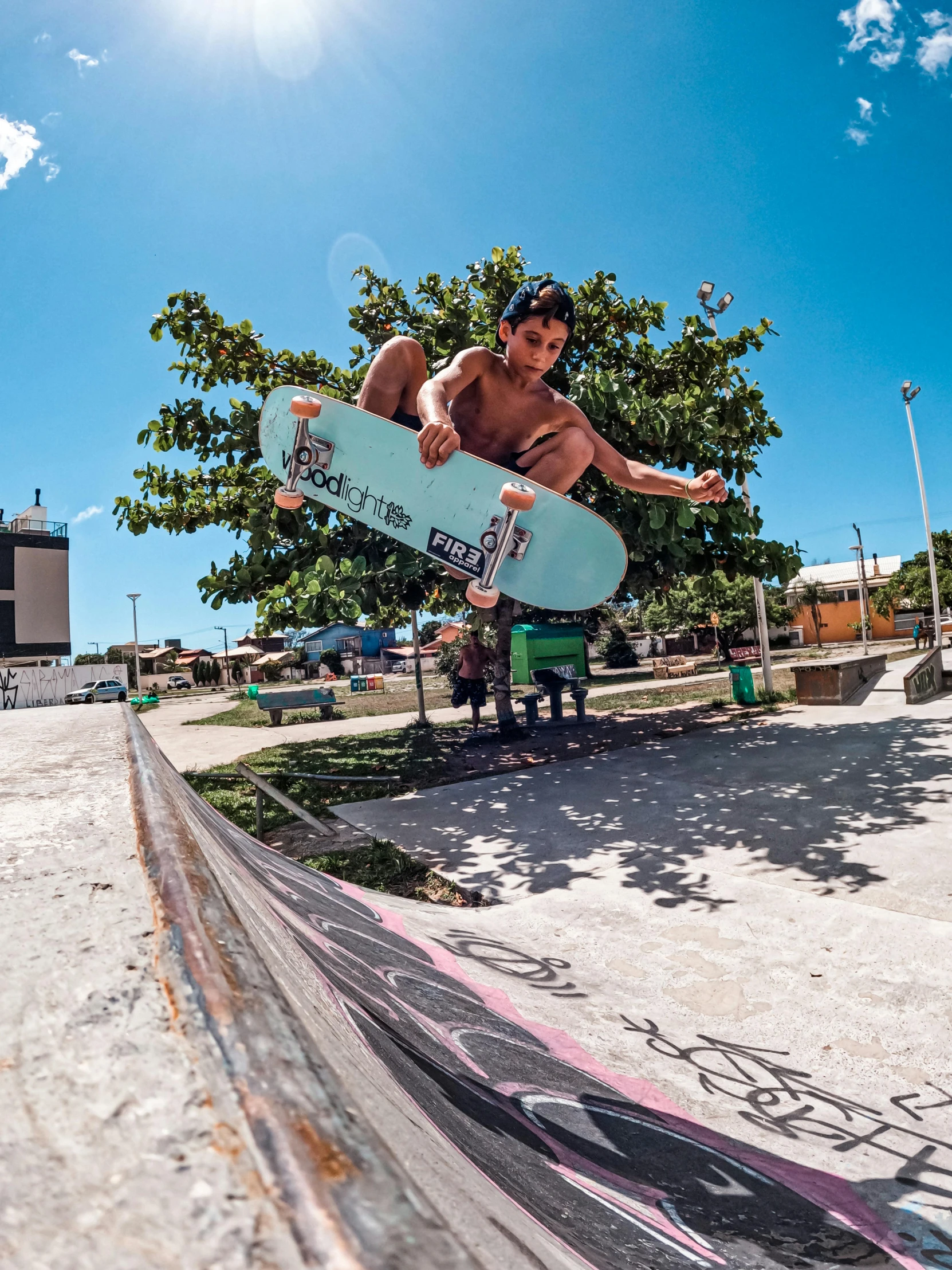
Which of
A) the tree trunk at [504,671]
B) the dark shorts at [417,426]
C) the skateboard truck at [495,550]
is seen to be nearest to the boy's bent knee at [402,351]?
the dark shorts at [417,426]

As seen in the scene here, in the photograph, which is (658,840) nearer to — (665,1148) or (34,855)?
(665,1148)

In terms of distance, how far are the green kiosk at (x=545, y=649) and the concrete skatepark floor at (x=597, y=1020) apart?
5.37 meters

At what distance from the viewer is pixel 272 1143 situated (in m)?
0.31

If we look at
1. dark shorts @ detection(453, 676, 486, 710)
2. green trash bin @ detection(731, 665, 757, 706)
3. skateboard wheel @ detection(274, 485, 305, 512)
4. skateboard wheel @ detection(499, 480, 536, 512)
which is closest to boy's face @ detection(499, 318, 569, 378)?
skateboard wheel @ detection(499, 480, 536, 512)

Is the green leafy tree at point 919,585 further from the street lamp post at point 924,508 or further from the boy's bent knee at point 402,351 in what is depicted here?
the boy's bent knee at point 402,351

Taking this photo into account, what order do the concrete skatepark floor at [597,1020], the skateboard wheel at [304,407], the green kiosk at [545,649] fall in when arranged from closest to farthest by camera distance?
the concrete skatepark floor at [597,1020], the skateboard wheel at [304,407], the green kiosk at [545,649]

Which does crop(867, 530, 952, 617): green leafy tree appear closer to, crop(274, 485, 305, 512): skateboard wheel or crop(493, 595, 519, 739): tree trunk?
crop(493, 595, 519, 739): tree trunk


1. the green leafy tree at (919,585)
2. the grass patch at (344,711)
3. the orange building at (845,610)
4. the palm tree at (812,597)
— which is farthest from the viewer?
the orange building at (845,610)

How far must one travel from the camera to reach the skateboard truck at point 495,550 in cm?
302

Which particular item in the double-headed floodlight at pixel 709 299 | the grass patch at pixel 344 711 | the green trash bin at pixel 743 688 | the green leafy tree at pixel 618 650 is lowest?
the grass patch at pixel 344 711

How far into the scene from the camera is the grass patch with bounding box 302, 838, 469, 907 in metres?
3.95

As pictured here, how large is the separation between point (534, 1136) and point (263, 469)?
8.24 m

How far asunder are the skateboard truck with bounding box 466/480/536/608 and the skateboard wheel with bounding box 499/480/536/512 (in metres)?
0.09

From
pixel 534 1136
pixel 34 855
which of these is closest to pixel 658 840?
pixel 534 1136
